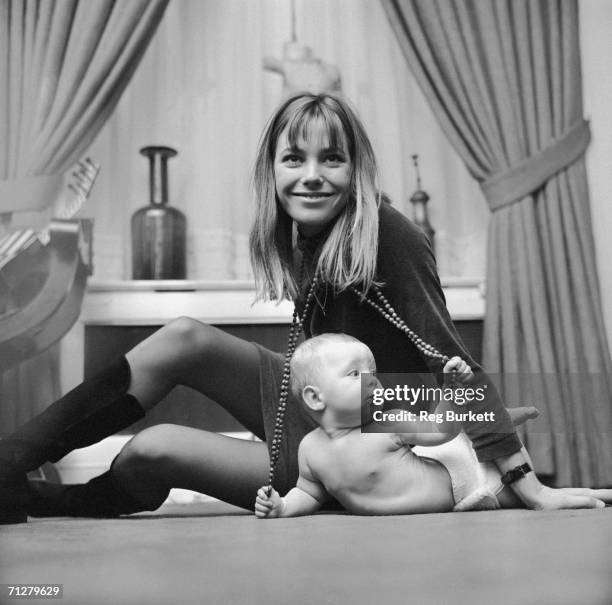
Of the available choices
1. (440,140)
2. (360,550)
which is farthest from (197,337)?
(440,140)

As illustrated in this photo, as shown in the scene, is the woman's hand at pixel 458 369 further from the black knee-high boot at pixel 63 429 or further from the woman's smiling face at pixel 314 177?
the black knee-high boot at pixel 63 429

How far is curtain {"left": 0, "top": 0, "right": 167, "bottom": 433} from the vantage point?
197 cm

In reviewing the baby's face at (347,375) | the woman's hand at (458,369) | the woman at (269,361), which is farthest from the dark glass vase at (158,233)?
the woman's hand at (458,369)

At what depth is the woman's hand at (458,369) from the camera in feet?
2.34

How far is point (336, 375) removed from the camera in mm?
769

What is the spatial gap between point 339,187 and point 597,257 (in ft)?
4.73

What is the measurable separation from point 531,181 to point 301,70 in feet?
2.70

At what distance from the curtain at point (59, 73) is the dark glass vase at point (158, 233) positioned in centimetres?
Answer: 22

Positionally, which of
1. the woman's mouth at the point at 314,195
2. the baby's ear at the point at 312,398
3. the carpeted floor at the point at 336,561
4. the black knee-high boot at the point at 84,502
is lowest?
the black knee-high boot at the point at 84,502

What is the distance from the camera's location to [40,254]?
167 centimetres

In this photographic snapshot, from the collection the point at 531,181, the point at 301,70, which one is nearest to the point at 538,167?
the point at 531,181

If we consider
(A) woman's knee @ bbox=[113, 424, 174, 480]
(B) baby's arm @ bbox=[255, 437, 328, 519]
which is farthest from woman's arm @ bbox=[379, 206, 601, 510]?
(A) woman's knee @ bbox=[113, 424, 174, 480]

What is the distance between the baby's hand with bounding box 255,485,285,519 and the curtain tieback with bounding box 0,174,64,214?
143cm

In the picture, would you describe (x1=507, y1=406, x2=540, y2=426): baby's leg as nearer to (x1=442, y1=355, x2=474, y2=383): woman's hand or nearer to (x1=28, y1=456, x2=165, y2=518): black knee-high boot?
(x1=442, y1=355, x2=474, y2=383): woman's hand
